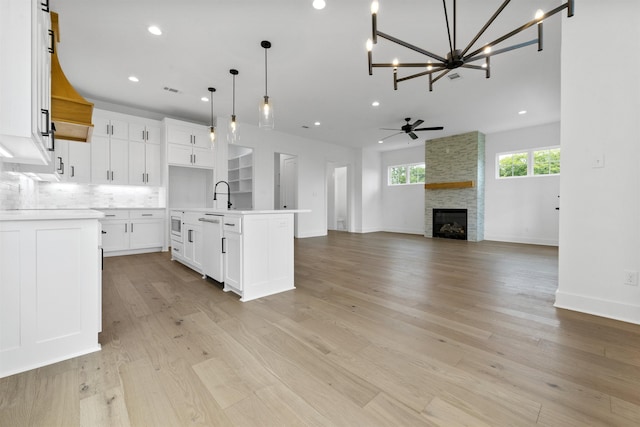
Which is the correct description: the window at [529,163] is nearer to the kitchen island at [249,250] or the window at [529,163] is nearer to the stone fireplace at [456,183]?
the stone fireplace at [456,183]

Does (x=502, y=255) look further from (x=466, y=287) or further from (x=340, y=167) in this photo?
(x=340, y=167)

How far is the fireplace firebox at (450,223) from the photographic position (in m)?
7.25

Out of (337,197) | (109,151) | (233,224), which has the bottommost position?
(233,224)

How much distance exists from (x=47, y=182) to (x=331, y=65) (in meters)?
5.23

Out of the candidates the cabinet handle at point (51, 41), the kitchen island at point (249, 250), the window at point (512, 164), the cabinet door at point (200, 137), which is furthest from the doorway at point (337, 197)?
the cabinet handle at point (51, 41)

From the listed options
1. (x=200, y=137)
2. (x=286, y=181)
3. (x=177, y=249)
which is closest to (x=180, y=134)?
(x=200, y=137)

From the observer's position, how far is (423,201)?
8.45m

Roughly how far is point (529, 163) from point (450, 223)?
2360mm

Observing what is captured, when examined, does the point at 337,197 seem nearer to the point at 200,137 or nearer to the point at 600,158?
the point at 200,137

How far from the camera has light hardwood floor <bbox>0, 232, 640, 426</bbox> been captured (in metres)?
1.19

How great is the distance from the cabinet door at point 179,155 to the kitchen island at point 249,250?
2653 mm

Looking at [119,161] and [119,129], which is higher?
[119,129]

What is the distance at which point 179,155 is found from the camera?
5.38 metres

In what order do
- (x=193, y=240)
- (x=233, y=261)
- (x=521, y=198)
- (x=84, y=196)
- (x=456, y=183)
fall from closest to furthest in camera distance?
(x=233, y=261)
(x=193, y=240)
(x=84, y=196)
(x=521, y=198)
(x=456, y=183)
